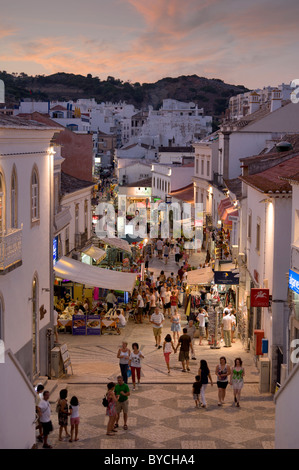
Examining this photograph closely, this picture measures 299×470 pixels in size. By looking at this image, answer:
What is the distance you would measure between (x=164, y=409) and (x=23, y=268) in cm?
513

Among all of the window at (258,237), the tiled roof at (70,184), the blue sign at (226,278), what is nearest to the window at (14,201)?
the window at (258,237)

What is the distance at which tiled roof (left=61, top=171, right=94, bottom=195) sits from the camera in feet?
120

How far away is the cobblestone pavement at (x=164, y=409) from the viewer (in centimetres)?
1617

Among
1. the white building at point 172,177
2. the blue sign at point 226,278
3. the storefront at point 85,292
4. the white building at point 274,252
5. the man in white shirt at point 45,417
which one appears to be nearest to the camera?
the man in white shirt at point 45,417

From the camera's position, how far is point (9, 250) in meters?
15.6

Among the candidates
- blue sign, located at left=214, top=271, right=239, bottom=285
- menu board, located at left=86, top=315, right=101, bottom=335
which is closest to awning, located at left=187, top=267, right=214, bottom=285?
blue sign, located at left=214, top=271, right=239, bottom=285

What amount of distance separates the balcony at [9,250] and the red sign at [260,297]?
7.74 metres

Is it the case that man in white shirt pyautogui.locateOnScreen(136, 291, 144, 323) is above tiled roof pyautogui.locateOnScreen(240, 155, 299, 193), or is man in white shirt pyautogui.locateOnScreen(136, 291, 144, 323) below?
below

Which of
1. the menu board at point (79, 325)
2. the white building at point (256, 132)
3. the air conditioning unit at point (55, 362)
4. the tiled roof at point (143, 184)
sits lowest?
the menu board at point (79, 325)

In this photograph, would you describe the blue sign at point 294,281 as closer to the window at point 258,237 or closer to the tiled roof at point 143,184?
the window at point 258,237

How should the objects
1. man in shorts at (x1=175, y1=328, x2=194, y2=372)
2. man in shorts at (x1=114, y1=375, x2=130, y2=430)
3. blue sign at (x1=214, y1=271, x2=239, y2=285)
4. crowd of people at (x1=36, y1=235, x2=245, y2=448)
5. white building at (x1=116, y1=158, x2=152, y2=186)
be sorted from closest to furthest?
crowd of people at (x1=36, y1=235, x2=245, y2=448) → man in shorts at (x1=114, y1=375, x2=130, y2=430) → man in shorts at (x1=175, y1=328, x2=194, y2=372) → blue sign at (x1=214, y1=271, x2=239, y2=285) → white building at (x1=116, y1=158, x2=152, y2=186)

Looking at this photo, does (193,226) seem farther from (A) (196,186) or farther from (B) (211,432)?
(B) (211,432)

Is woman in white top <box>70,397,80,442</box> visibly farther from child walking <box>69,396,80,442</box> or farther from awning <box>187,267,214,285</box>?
awning <box>187,267,214,285</box>

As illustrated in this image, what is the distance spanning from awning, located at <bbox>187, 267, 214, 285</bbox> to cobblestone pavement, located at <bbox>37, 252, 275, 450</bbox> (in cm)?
555
